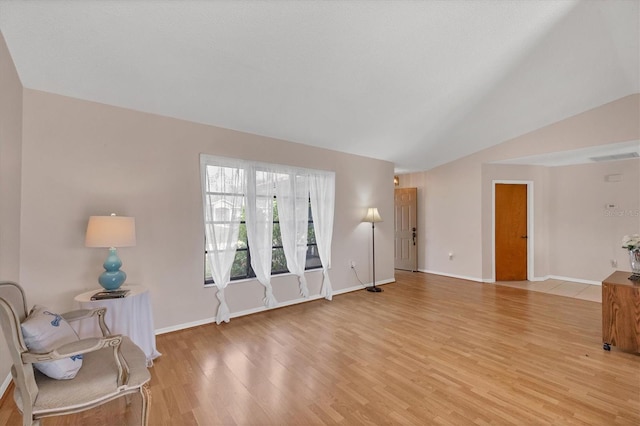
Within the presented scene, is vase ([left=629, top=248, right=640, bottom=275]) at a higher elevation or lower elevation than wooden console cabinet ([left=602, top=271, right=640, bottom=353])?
higher

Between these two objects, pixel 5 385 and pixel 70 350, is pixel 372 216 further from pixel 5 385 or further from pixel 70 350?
pixel 5 385

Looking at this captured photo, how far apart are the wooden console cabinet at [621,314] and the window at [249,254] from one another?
3.59m

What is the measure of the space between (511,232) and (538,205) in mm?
786

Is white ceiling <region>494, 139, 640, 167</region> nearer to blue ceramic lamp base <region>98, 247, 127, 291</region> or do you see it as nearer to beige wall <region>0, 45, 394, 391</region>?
beige wall <region>0, 45, 394, 391</region>

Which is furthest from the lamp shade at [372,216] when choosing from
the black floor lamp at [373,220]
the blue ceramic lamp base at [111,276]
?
the blue ceramic lamp base at [111,276]

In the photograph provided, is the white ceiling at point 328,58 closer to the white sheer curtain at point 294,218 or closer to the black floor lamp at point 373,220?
the white sheer curtain at point 294,218

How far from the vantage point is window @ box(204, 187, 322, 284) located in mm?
3719

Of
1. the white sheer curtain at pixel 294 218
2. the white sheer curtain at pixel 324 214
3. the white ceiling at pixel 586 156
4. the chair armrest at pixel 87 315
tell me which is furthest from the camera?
the white sheer curtain at pixel 324 214

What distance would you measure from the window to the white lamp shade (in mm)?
1156

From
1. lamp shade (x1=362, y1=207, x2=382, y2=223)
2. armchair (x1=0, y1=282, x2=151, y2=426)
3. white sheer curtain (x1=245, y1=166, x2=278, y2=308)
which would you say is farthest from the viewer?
lamp shade (x1=362, y1=207, x2=382, y2=223)

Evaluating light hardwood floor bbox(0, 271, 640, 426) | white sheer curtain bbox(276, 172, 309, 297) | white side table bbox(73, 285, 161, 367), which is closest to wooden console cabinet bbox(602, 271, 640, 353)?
light hardwood floor bbox(0, 271, 640, 426)

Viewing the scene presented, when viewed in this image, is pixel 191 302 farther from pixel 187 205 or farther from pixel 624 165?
pixel 624 165

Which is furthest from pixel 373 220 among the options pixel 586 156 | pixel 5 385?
pixel 5 385

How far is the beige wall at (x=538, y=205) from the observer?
510cm
